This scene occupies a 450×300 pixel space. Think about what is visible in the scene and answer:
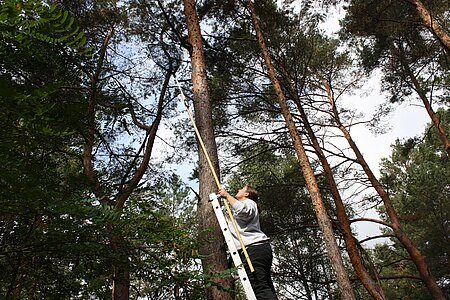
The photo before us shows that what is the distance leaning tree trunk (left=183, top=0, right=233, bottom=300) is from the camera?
9.46 ft

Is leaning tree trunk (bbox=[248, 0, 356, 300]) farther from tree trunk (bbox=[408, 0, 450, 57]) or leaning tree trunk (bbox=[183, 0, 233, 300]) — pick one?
tree trunk (bbox=[408, 0, 450, 57])

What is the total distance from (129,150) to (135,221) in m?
5.12

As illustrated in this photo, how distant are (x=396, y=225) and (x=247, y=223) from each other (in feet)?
23.3

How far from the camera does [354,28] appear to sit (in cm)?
873

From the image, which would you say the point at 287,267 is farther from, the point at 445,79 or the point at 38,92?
the point at 38,92

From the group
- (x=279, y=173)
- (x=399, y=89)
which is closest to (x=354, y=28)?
(x=399, y=89)

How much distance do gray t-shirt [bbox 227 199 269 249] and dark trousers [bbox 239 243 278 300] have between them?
0.07m

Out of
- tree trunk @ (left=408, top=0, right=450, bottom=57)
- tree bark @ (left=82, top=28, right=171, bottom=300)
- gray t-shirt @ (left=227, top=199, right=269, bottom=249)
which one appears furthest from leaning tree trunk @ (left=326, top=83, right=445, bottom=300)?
gray t-shirt @ (left=227, top=199, right=269, bottom=249)

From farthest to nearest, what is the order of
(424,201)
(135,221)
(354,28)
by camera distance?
(424,201), (354,28), (135,221)

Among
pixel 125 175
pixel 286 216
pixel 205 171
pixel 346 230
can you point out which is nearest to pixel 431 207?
pixel 286 216

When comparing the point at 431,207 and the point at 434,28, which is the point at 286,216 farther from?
the point at 431,207

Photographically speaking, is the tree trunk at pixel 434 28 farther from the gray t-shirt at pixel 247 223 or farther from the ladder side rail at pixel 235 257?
the ladder side rail at pixel 235 257

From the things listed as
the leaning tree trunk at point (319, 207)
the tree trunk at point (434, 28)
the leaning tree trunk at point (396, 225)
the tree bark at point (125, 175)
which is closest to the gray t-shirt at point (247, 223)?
the tree bark at point (125, 175)

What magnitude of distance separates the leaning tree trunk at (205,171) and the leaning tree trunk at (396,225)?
675 centimetres
